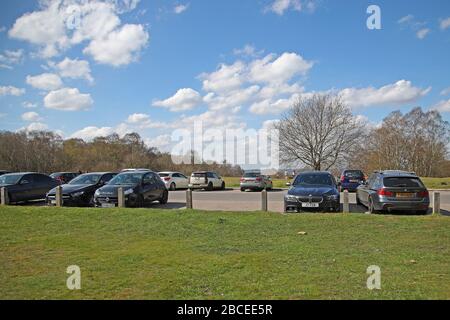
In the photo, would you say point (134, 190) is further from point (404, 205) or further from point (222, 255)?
point (404, 205)

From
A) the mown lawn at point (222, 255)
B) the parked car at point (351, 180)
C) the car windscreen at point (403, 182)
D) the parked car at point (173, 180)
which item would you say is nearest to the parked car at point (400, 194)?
the car windscreen at point (403, 182)

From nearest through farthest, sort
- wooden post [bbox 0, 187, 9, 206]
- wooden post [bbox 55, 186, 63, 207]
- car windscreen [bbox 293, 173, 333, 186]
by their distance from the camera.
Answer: car windscreen [bbox 293, 173, 333, 186] → wooden post [bbox 55, 186, 63, 207] → wooden post [bbox 0, 187, 9, 206]

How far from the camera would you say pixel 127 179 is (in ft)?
50.4

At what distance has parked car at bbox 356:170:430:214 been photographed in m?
11.5

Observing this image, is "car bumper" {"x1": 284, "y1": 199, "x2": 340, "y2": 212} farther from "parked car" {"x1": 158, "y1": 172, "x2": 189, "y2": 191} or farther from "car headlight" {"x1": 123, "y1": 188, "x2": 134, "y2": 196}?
"parked car" {"x1": 158, "y1": 172, "x2": 189, "y2": 191}

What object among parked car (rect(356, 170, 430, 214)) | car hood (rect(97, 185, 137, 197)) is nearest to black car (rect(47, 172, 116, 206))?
car hood (rect(97, 185, 137, 197))

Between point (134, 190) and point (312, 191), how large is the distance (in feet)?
22.6

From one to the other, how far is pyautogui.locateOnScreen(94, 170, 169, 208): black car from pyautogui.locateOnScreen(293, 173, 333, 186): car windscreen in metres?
6.09

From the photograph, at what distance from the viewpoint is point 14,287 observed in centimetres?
538

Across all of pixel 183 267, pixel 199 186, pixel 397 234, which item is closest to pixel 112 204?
pixel 183 267

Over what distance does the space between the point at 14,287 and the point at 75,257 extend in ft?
5.88
